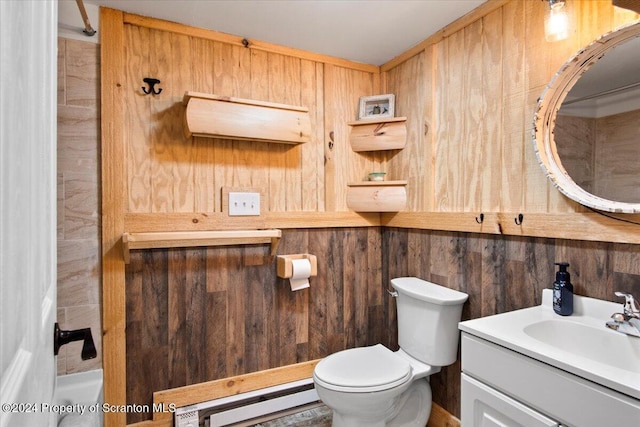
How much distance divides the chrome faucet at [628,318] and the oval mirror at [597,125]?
0.97 feet

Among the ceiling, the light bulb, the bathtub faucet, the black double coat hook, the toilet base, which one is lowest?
the toilet base

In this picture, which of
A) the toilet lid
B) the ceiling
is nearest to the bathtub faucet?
Answer: the toilet lid

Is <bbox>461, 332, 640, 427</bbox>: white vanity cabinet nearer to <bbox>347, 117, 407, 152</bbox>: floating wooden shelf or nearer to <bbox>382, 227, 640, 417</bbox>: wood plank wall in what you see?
<bbox>382, 227, 640, 417</bbox>: wood plank wall

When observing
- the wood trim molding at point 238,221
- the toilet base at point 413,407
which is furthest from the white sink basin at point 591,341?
the wood trim molding at point 238,221

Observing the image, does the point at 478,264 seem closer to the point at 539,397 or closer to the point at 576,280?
the point at 576,280

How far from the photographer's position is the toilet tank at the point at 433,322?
1.73m

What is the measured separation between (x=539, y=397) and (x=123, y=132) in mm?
2056

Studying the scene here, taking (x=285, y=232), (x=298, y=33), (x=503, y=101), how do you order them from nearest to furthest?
(x=503, y=101)
(x=298, y=33)
(x=285, y=232)

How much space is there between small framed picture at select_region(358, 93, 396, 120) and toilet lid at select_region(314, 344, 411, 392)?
4.81 ft

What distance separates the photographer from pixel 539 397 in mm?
1011

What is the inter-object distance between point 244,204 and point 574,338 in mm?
1640

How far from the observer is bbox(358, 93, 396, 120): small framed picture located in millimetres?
2281

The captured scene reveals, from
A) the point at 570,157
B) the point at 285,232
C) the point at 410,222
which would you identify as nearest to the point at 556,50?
the point at 570,157

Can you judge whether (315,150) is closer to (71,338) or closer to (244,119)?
(244,119)
